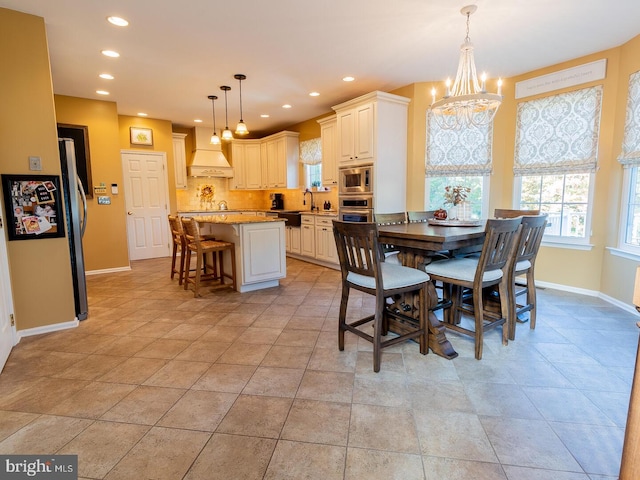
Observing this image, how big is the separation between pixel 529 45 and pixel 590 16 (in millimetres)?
562

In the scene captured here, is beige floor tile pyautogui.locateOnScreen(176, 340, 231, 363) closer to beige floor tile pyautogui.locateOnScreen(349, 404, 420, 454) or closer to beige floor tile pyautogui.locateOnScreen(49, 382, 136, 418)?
beige floor tile pyautogui.locateOnScreen(49, 382, 136, 418)

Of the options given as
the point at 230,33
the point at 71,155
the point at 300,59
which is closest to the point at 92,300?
the point at 71,155

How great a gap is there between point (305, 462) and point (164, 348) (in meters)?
1.61

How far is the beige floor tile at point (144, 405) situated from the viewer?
1.76 m

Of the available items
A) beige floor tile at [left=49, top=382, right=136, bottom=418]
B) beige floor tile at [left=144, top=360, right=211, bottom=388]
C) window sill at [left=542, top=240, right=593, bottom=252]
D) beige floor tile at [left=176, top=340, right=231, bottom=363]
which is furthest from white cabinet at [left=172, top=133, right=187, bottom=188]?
window sill at [left=542, top=240, right=593, bottom=252]

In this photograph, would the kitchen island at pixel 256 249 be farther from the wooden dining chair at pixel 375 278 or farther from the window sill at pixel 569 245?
the window sill at pixel 569 245

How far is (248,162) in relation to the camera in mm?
7480

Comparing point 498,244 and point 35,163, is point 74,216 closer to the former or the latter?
point 35,163

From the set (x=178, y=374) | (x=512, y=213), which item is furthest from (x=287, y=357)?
(x=512, y=213)

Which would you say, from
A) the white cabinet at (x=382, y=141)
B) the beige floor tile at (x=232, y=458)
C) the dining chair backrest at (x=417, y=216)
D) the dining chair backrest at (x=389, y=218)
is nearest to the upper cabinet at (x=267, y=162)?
the white cabinet at (x=382, y=141)

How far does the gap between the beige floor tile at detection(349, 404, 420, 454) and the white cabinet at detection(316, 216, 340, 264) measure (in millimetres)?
3417

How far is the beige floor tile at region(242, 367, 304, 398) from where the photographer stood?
6.51 ft

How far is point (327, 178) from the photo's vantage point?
5.55 meters

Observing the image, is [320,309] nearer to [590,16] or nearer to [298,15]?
[298,15]
